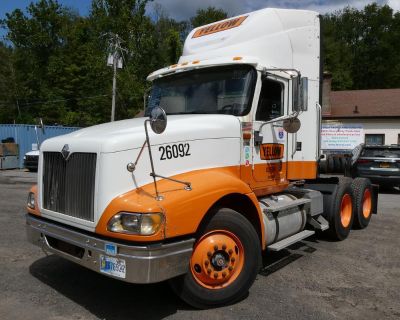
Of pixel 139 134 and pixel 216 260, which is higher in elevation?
pixel 139 134

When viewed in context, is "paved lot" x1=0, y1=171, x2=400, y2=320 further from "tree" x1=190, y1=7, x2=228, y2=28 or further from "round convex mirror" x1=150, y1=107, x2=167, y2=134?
"tree" x1=190, y1=7, x2=228, y2=28

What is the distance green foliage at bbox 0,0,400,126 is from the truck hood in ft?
116

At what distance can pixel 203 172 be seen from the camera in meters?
4.74

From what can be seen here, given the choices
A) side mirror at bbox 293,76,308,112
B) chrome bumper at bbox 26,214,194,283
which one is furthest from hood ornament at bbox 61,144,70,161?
side mirror at bbox 293,76,308,112

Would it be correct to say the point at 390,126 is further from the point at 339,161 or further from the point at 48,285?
the point at 48,285

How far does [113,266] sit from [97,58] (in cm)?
4323

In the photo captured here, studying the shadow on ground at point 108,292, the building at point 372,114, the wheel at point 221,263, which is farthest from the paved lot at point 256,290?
the building at point 372,114

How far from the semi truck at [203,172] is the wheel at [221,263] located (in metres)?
0.01

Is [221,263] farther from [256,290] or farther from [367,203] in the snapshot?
[367,203]

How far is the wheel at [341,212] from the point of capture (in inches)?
285

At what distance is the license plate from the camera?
383 centimetres

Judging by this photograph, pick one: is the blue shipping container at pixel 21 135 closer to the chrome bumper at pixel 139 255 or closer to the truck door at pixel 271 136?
the truck door at pixel 271 136

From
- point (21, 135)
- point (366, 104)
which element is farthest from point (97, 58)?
point (366, 104)

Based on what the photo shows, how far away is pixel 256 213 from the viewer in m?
5.03
